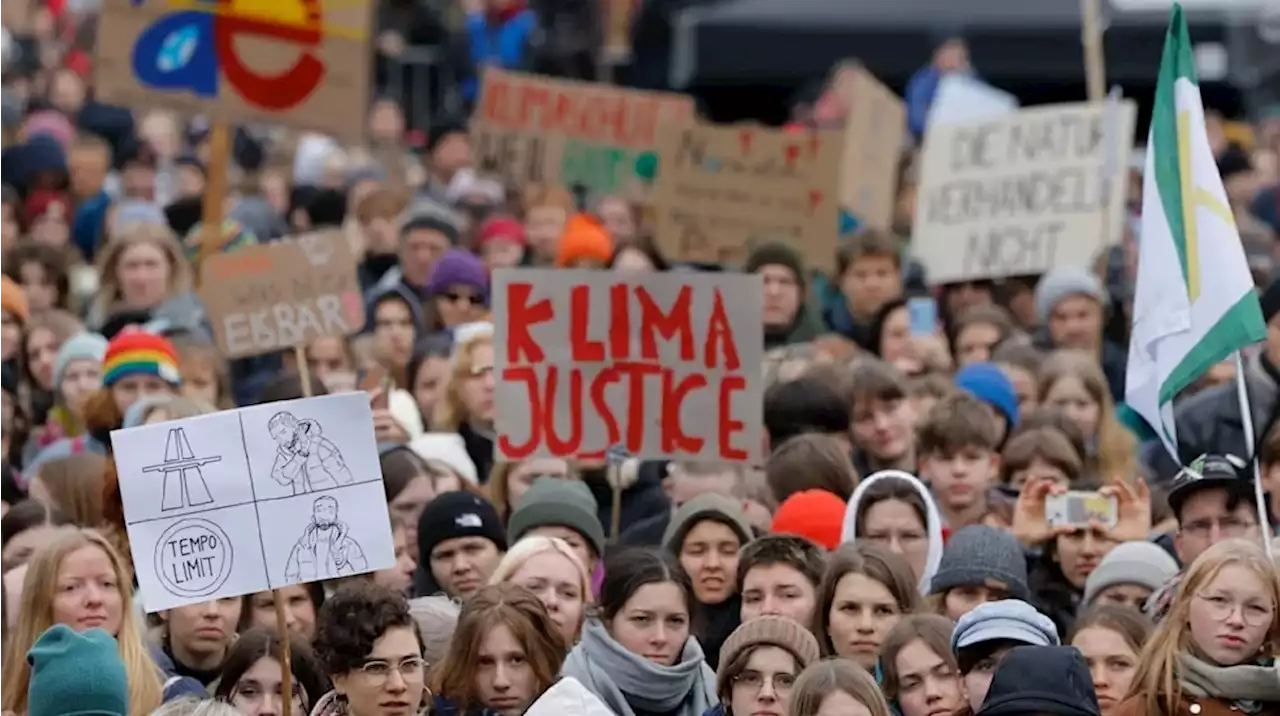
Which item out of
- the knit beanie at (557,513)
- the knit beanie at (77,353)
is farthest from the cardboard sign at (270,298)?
the knit beanie at (557,513)

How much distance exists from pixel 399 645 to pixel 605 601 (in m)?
0.80

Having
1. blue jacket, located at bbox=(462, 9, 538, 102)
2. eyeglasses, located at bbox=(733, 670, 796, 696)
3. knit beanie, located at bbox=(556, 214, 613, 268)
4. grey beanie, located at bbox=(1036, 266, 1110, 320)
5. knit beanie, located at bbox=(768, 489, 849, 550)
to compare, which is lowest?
eyeglasses, located at bbox=(733, 670, 796, 696)

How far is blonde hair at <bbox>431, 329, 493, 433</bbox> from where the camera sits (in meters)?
12.1

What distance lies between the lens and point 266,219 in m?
17.1

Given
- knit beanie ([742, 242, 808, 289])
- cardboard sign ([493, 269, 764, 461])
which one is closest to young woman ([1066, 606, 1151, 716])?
cardboard sign ([493, 269, 764, 461])

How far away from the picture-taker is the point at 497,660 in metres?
8.74

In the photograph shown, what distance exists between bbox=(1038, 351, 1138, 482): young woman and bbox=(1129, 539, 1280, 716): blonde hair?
3741mm

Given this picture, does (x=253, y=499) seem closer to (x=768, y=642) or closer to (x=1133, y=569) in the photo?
(x=768, y=642)

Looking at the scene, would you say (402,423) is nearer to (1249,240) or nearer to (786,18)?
(1249,240)

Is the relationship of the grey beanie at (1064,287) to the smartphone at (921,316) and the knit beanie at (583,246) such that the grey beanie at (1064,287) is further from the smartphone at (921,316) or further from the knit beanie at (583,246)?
the knit beanie at (583,246)

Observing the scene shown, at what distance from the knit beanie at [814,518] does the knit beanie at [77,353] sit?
3.10 metres

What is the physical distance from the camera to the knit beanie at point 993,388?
12125mm

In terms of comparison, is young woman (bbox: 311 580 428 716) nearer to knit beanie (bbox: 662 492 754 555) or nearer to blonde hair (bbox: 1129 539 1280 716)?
knit beanie (bbox: 662 492 754 555)

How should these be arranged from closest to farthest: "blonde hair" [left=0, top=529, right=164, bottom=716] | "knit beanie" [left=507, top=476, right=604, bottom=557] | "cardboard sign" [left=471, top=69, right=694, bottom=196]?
"blonde hair" [left=0, top=529, right=164, bottom=716], "knit beanie" [left=507, top=476, right=604, bottom=557], "cardboard sign" [left=471, top=69, right=694, bottom=196]
